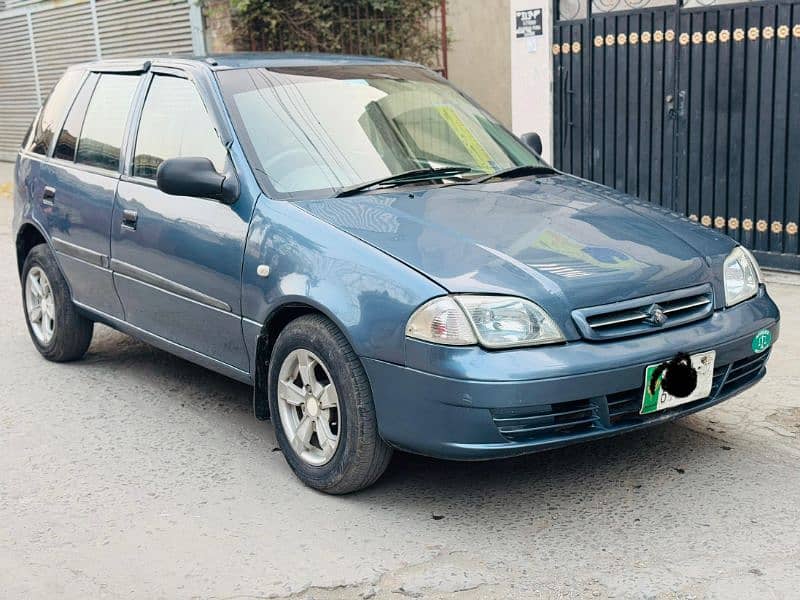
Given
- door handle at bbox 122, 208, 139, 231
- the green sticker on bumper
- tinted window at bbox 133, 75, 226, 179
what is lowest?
the green sticker on bumper

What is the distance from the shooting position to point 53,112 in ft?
21.0

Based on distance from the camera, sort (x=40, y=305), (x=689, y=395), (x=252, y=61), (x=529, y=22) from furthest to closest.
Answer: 1. (x=529, y=22)
2. (x=40, y=305)
3. (x=252, y=61)
4. (x=689, y=395)

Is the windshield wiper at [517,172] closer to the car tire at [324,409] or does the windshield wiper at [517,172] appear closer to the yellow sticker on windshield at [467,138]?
the yellow sticker on windshield at [467,138]

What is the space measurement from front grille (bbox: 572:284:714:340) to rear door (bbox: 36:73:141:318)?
110 inches

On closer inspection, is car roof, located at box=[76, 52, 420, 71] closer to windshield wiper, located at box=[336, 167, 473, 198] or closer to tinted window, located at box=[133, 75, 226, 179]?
tinted window, located at box=[133, 75, 226, 179]

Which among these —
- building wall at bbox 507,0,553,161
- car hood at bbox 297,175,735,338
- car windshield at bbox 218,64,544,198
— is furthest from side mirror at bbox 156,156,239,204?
building wall at bbox 507,0,553,161

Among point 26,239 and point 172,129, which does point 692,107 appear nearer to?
point 172,129

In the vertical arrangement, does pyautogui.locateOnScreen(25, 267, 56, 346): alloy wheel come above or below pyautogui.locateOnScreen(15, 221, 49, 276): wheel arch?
below

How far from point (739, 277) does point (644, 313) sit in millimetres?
719

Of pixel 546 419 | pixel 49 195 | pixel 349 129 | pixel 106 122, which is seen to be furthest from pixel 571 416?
pixel 49 195

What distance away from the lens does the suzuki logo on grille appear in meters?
3.91

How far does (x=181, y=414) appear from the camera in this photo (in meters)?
5.39

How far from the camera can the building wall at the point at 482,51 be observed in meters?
12.6

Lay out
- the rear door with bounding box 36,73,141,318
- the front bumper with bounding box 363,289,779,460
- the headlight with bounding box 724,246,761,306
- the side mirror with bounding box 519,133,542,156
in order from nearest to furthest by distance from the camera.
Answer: the front bumper with bounding box 363,289,779,460 < the headlight with bounding box 724,246,761,306 < the rear door with bounding box 36,73,141,318 < the side mirror with bounding box 519,133,542,156
